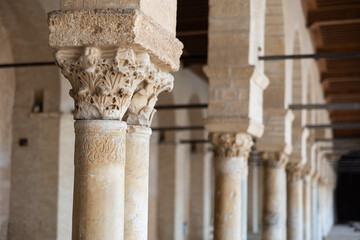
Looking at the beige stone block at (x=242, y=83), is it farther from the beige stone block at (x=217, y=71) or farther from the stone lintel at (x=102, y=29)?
the stone lintel at (x=102, y=29)

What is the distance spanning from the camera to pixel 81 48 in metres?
3.93

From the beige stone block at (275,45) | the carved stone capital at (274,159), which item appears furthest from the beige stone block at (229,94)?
the carved stone capital at (274,159)

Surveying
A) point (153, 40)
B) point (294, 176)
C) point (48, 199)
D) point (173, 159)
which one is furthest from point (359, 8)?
point (153, 40)

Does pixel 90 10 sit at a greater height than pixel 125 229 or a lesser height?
greater

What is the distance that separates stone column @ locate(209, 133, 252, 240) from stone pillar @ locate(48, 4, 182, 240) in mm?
3762

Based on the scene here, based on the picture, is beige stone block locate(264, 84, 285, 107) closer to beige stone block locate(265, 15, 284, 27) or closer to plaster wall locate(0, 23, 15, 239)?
beige stone block locate(265, 15, 284, 27)

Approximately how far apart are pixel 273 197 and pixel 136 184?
703 cm

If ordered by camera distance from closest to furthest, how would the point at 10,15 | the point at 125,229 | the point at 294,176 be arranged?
the point at 125,229 → the point at 10,15 → the point at 294,176

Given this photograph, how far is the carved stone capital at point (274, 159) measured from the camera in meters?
10.7

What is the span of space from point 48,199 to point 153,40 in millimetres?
6097

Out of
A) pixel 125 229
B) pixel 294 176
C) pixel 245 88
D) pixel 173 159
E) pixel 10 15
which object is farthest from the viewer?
pixel 173 159

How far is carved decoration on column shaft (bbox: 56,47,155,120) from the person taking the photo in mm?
3906

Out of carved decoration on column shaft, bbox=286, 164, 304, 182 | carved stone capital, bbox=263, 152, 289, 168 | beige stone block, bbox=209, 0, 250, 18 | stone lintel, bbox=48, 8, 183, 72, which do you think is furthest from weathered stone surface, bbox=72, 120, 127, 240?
carved decoration on column shaft, bbox=286, 164, 304, 182

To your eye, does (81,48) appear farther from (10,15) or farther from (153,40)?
(10,15)
